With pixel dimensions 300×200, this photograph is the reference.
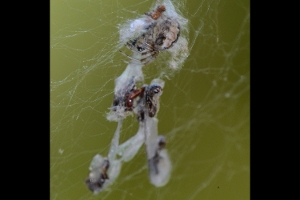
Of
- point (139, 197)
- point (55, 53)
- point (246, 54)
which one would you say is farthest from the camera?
point (55, 53)

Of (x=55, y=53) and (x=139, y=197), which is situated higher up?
(x=55, y=53)

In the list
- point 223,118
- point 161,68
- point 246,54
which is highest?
point 246,54

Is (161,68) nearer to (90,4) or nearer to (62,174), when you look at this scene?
(90,4)

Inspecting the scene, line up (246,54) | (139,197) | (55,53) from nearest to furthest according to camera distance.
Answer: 1. (246,54)
2. (139,197)
3. (55,53)

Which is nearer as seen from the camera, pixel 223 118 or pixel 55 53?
pixel 223 118

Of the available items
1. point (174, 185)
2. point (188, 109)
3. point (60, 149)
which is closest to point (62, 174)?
point (60, 149)

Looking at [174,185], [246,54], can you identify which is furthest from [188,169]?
[246,54]
